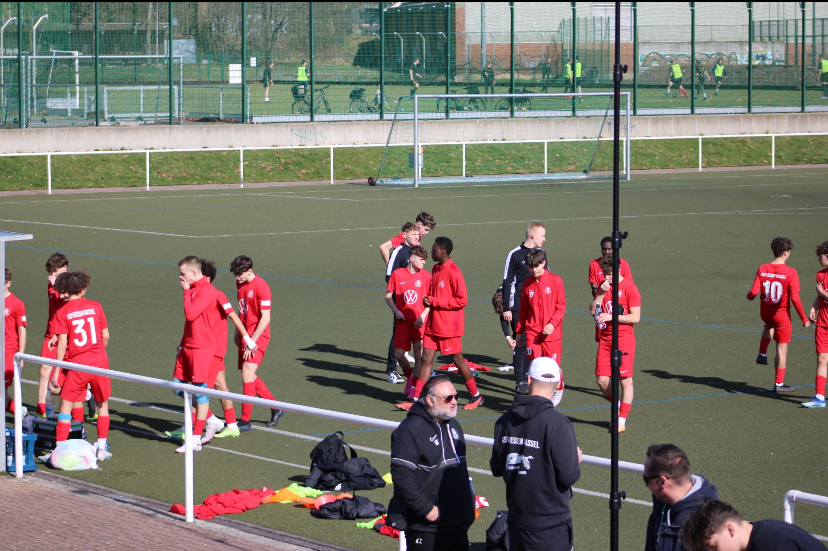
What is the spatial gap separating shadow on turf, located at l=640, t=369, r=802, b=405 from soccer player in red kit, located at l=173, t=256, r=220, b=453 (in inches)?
208

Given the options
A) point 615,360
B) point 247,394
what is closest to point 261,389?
point 247,394

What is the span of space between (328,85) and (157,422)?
34.4 metres

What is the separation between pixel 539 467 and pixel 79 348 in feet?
17.8

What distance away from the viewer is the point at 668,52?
56.2m

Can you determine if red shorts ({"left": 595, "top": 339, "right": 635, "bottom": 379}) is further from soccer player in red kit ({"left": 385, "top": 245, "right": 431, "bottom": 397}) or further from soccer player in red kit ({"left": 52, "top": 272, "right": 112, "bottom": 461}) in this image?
soccer player in red kit ({"left": 52, "top": 272, "right": 112, "bottom": 461})

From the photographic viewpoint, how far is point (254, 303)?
10898 millimetres

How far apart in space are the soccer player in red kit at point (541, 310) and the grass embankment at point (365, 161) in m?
28.6

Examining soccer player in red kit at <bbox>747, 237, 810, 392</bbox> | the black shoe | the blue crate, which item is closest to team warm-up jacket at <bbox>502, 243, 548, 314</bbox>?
soccer player in red kit at <bbox>747, 237, 810, 392</bbox>

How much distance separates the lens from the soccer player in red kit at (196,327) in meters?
10.0

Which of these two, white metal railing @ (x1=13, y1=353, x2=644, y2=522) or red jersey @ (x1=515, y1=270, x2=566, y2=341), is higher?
red jersey @ (x1=515, y1=270, x2=566, y2=341)

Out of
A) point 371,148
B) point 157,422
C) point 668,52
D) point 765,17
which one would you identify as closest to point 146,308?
point 157,422

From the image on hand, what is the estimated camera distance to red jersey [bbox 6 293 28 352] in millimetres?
10477

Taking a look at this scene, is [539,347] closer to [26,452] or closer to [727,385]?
[727,385]

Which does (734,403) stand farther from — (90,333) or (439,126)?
(439,126)
